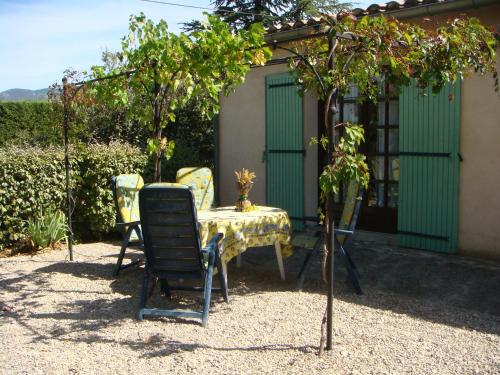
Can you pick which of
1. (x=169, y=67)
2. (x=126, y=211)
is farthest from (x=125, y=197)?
(x=169, y=67)

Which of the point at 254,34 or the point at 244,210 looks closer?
the point at 254,34

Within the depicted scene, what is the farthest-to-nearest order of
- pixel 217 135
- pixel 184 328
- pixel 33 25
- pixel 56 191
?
pixel 217 135 → pixel 33 25 → pixel 56 191 → pixel 184 328

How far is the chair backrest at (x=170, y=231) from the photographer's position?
4.13 m

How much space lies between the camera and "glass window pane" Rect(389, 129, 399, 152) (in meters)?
6.95

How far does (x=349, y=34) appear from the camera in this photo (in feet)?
Result: 11.5

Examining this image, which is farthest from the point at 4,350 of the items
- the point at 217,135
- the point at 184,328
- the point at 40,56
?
the point at 40,56

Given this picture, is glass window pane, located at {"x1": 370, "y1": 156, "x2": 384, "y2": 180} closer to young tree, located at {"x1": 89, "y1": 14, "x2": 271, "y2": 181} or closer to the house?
the house

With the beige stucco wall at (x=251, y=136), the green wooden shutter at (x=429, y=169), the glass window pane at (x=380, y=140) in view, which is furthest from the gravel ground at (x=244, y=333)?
the beige stucco wall at (x=251, y=136)

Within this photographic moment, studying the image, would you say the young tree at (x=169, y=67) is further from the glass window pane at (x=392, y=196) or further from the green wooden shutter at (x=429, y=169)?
the glass window pane at (x=392, y=196)

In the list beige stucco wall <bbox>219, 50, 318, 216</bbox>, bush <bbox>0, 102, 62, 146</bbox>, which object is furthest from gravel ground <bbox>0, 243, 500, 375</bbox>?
bush <bbox>0, 102, 62, 146</bbox>

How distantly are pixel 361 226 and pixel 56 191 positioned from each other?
12.9ft

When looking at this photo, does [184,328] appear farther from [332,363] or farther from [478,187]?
[478,187]

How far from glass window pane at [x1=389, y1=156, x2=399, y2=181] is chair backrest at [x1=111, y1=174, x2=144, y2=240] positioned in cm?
317

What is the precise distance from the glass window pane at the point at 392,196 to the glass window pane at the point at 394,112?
0.80 m
